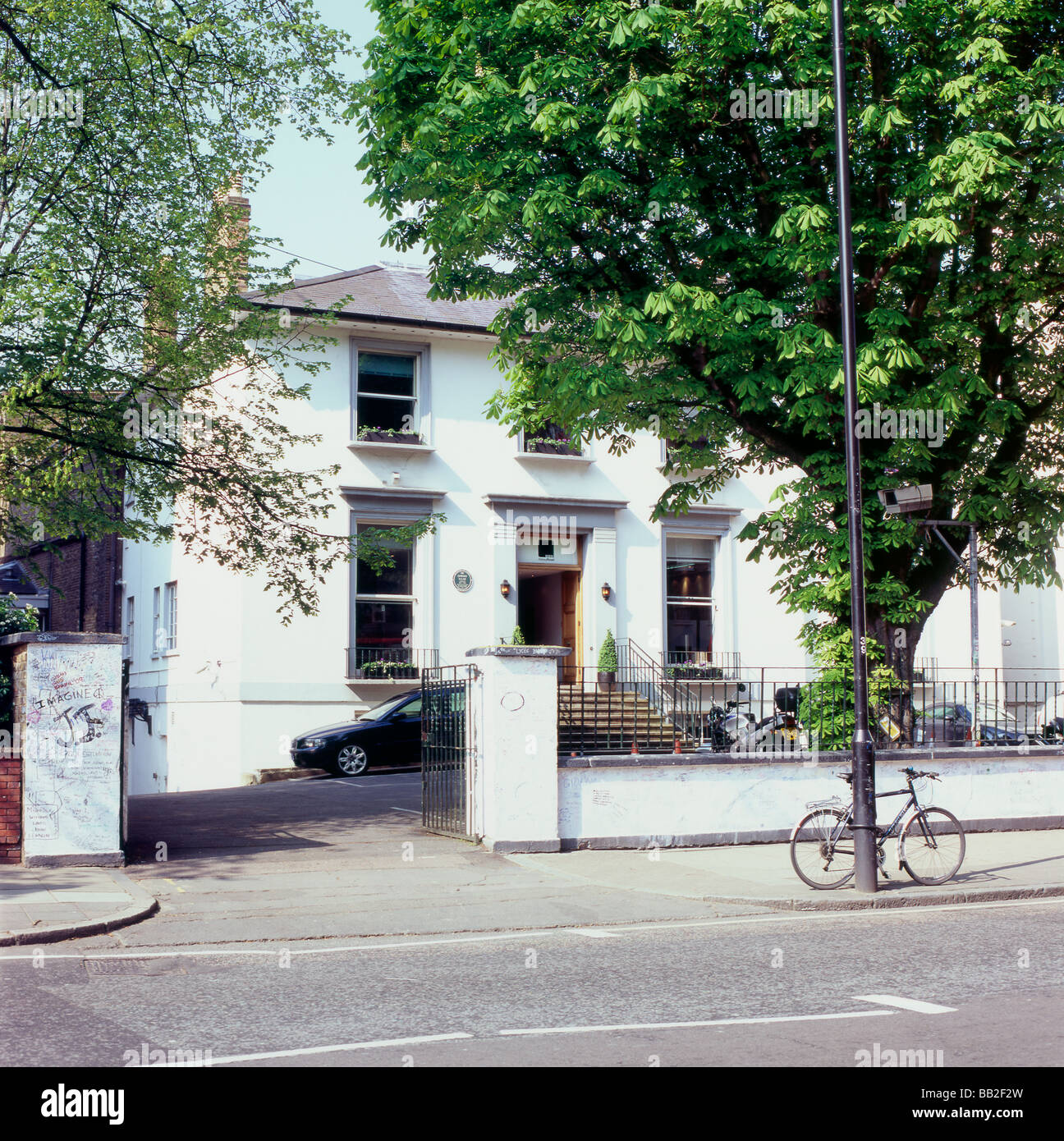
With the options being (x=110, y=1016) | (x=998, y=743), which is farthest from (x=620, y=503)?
(x=110, y=1016)

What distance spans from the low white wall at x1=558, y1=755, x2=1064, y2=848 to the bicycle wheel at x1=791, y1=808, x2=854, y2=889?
2870 mm

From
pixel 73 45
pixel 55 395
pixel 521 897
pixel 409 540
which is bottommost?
pixel 521 897

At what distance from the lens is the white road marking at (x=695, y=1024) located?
6.17m

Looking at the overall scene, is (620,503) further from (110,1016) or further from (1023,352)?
(110,1016)

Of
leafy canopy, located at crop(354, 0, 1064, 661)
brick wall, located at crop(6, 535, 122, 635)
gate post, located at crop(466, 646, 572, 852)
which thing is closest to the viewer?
leafy canopy, located at crop(354, 0, 1064, 661)

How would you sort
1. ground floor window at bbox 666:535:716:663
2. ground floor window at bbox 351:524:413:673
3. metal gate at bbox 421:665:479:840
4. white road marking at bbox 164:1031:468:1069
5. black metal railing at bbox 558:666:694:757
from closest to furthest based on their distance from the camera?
white road marking at bbox 164:1031:468:1069 → metal gate at bbox 421:665:479:840 → black metal railing at bbox 558:666:694:757 → ground floor window at bbox 351:524:413:673 → ground floor window at bbox 666:535:716:663

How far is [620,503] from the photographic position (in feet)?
88.7

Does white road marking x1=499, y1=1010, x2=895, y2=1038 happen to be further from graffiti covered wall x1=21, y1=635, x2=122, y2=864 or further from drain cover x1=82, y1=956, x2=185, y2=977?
graffiti covered wall x1=21, y1=635, x2=122, y2=864

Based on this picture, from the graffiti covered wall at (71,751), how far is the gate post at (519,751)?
403 cm

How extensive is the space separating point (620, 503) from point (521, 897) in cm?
1641

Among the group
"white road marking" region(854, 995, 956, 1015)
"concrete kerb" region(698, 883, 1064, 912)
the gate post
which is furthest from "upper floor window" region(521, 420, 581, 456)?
"white road marking" region(854, 995, 956, 1015)

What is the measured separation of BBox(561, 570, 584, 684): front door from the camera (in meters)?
26.7

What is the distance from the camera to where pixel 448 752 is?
15.2 metres

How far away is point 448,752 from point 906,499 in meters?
6.32
